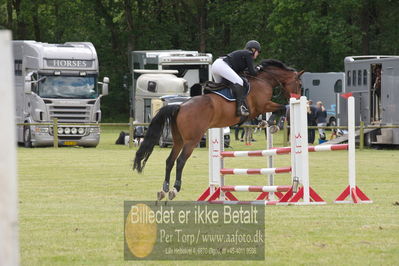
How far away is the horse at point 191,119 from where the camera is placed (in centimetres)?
1322

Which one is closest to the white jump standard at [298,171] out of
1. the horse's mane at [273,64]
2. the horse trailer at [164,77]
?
the horse's mane at [273,64]

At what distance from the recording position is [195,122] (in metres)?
13.4

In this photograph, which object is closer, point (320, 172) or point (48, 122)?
Result: point (320, 172)

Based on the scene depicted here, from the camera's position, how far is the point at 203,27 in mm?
60312

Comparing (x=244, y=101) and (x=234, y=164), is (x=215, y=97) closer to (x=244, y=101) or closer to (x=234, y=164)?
(x=244, y=101)

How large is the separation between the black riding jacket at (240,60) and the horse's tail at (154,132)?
125cm

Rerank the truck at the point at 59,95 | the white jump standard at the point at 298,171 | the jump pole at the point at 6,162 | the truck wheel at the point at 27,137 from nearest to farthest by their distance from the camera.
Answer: the jump pole at the point at 6,162
the white jump standard at the point at 298,171
the truck at the point at 59,95
the truck wheel at the point at 27,137

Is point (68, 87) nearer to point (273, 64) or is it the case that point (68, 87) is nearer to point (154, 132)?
point (273, 64)

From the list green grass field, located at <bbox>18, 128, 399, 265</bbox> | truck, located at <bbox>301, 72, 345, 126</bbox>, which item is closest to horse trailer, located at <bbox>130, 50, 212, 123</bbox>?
truck, located at <bbox>301, 72, 345, 126</bbox>

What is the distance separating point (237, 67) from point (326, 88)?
38324 millimetres

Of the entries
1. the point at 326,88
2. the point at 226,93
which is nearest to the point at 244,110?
the point at 226,93

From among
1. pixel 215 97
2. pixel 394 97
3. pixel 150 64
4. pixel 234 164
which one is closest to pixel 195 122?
pixel 215 97

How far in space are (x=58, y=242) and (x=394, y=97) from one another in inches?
999

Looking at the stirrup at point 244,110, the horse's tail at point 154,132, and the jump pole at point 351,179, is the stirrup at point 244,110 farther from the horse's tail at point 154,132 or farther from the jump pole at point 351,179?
the jump pole at point 351,179
